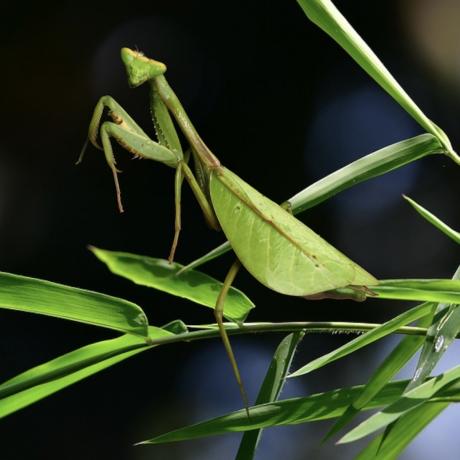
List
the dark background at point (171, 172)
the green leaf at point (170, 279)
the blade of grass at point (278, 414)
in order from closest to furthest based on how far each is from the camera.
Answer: the green leaf at point (170, 279)
the blade of grass at point (278, 414)
the dark background at point (171, 172)

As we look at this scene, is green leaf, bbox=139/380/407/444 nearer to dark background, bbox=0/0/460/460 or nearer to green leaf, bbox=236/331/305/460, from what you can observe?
green leaf, bbox=236/331/305/460

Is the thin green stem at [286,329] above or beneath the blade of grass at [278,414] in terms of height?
above

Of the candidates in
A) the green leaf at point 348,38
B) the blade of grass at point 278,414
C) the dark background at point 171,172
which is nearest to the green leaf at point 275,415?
the blade of grass at point 278,414

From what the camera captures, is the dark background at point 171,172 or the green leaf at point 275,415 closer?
the green leaf at point 275,415

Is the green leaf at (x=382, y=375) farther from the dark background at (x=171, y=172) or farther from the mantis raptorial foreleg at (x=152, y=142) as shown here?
the dark background at (x=171, y=172)

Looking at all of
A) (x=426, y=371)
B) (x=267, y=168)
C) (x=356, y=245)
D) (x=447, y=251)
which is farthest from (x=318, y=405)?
(x=447, y=251)

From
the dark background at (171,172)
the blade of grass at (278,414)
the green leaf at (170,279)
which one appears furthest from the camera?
the dark background at (171,172)

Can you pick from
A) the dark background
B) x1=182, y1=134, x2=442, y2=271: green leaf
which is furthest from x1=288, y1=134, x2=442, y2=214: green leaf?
Result: the dark background
